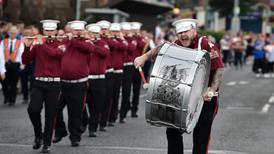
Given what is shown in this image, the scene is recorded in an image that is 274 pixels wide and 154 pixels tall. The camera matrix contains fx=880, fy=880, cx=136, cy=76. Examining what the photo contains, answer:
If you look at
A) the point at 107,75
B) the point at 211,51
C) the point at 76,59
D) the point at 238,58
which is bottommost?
the point at 238,58

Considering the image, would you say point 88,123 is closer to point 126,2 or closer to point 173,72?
point 173,72

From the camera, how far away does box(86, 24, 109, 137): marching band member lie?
1460cm

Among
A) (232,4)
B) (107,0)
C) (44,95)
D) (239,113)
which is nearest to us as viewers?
(44,95)

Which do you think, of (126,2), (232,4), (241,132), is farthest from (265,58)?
(232,4)

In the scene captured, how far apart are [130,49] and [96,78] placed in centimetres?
243

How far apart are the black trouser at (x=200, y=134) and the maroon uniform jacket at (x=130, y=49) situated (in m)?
7.62

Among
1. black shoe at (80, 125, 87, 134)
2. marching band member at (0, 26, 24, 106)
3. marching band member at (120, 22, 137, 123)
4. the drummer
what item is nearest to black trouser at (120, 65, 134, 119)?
marching band member at (120, 22, 137, 123)

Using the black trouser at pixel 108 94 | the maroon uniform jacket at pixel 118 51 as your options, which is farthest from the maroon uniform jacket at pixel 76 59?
the maroon uniform jacket at pixel 118 51

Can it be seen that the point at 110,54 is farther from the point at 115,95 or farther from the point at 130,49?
the point at 130,49

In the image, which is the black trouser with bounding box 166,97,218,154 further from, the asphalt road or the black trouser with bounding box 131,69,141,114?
the black trouser with bounding box 131,69,141,114

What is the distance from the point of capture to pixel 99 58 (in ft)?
48.8

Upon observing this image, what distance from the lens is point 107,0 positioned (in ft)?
124

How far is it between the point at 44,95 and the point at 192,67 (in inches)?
157

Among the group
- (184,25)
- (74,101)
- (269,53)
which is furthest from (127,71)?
(269,53)
